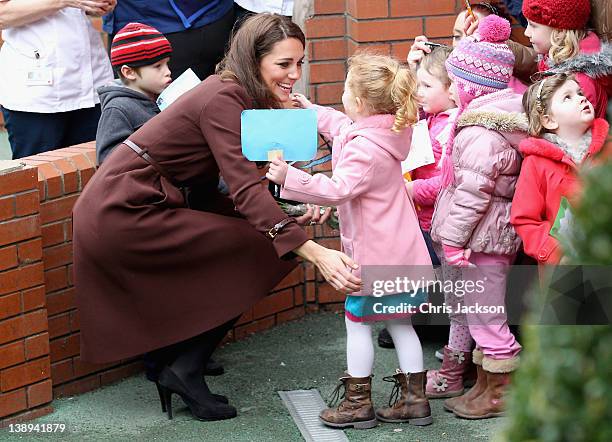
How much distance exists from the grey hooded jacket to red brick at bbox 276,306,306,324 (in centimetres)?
121

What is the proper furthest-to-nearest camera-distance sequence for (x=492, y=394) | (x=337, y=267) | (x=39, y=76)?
(x=39, y=76)
(x=492, y=394)
(x=337, y=267)

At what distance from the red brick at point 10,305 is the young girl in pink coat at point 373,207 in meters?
1.06

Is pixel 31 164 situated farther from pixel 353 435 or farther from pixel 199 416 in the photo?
pixel 353 435

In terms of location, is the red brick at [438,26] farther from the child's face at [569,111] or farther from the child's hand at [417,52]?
the child's face at [569,111]

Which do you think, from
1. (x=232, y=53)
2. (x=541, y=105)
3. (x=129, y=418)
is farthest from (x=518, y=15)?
(x=129, y=418)

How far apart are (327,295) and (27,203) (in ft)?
5.34

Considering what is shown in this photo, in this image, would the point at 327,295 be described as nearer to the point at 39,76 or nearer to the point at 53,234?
the point at 53,234

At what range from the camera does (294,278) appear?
5.00m

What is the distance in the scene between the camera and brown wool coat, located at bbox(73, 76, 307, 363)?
12.6 ft

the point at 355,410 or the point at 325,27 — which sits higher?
the point at 325,27

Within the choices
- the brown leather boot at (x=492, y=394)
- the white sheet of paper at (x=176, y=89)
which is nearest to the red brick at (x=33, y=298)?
the white sheet of paper at (x=176, y=89)

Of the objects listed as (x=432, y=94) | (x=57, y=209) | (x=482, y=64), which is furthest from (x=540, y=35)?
(x=57, y=209)

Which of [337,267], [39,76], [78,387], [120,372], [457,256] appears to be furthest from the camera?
[39,76]

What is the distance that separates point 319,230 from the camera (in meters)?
5.00
